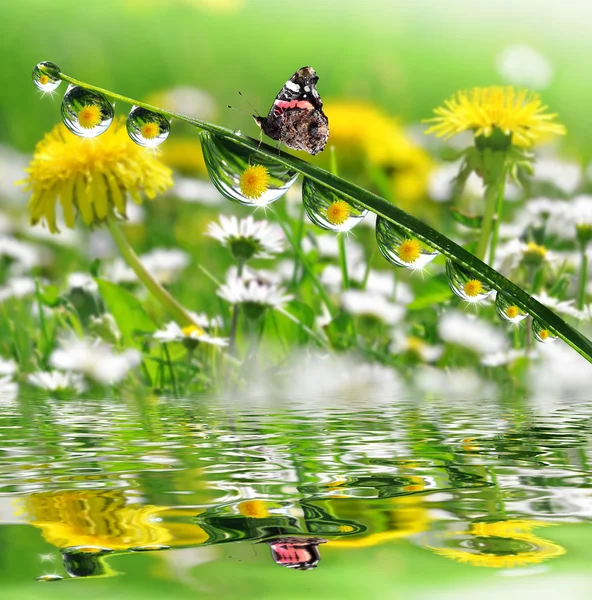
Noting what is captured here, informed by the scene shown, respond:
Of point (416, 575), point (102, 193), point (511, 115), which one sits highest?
point (511, 115)

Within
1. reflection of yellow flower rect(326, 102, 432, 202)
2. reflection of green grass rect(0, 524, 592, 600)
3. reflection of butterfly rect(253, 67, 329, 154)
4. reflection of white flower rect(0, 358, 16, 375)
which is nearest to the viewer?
reflection of green grass rect(0, 524, 592, 600)

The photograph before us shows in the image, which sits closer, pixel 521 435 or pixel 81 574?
pixel 81 574

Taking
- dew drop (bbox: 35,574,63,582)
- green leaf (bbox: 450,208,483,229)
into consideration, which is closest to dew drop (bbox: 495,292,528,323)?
dew drop (bbox: 35,574,63,582)

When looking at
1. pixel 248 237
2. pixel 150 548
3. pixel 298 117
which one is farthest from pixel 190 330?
pixel 150 548

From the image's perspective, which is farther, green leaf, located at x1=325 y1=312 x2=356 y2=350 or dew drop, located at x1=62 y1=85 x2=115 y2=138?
green leaf, located at x1=325 y1=312 x2=356 y2=350

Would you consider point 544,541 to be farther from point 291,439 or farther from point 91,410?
point 91,410

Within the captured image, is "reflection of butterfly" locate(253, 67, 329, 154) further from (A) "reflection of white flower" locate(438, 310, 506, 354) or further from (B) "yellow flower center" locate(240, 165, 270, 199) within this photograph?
(A) "reflection of white flower" locate(438, 310, 506, 354)

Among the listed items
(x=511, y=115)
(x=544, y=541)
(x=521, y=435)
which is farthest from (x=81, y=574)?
(x=511, y=115)
